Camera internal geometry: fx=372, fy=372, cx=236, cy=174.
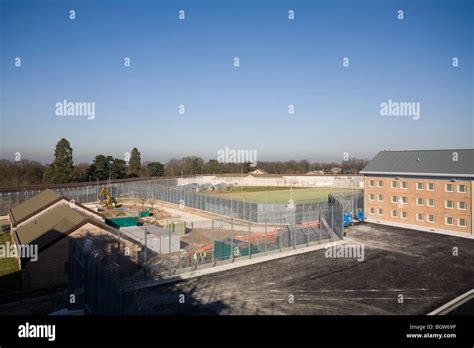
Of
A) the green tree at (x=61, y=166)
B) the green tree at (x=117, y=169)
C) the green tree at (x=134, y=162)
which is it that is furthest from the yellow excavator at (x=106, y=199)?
the green tree at (x=134, y=162)

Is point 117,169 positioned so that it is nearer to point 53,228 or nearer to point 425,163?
point 53,228

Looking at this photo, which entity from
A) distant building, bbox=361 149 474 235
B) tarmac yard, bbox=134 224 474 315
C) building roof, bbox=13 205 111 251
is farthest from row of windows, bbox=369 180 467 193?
building roof, bbox=13 205 111 251

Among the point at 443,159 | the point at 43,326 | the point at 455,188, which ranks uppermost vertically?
the point at 443,159

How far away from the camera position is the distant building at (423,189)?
35.1m

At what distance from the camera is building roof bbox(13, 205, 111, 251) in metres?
23.2

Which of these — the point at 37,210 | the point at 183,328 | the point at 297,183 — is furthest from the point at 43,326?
the point at 297,183

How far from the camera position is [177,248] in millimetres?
29625

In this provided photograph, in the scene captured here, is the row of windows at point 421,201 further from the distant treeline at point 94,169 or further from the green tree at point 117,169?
the green tree at point 117,169

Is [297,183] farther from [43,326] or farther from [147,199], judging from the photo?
[43,326]

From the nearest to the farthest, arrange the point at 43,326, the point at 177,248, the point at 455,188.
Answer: the point at 43,326
the point at 177,248
the point at 455,188

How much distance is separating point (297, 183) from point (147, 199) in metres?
52.2

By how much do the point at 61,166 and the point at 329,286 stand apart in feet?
249

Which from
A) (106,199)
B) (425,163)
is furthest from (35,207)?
(425,163)

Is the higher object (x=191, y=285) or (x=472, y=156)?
(x=472, y=156)
